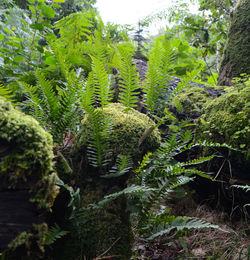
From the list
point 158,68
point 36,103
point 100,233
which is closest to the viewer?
point 100,233

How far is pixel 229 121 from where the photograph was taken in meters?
1.98

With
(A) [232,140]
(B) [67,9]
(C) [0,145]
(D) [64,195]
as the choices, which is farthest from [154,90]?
(B) [67,9]

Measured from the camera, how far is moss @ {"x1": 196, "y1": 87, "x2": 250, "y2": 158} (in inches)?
72.1

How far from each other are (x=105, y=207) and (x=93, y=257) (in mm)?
306

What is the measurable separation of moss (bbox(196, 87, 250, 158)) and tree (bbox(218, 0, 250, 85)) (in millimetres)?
826

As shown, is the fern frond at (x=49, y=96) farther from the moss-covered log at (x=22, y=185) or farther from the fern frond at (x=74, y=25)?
the fern frond at (x=74, y=25)

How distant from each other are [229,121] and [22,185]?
6.32ft

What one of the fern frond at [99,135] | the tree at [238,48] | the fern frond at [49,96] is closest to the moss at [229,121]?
the tree at [238,48]

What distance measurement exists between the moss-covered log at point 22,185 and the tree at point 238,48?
9.61 feet

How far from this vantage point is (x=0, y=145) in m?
0.88

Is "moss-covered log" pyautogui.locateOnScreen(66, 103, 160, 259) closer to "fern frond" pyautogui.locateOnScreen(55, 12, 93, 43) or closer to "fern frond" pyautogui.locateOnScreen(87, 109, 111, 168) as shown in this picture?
"fern frond" pyautogui.locateOnScreen(87, 109, 111, 168)

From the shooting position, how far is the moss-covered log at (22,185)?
85 centimetres

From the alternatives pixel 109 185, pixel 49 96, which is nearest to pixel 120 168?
pixel 109 185

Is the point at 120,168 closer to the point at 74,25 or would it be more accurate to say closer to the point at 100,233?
the point at 100,233
